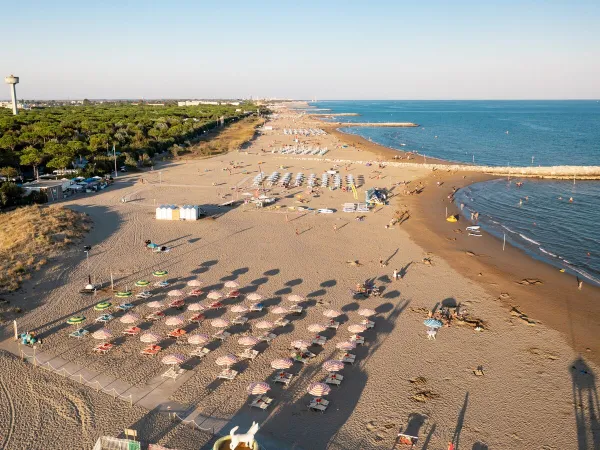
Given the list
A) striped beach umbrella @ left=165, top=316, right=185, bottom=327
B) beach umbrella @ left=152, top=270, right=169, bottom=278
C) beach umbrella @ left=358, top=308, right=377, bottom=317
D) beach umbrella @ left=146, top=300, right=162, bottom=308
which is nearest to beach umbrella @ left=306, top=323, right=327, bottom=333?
Answer: beach umbrella @ left=358, top=308, right=377, bottom=317

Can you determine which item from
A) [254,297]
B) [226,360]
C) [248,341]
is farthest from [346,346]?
[254,297]

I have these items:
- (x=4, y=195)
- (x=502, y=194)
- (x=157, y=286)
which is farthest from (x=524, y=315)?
(x=4, y=195)

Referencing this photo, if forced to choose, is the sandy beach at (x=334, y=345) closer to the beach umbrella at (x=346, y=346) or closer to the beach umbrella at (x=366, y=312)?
the beach umbrella at (x=346, y=346)

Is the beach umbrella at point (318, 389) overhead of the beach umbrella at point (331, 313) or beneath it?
beneath

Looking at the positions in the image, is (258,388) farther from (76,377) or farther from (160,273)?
(160,273)

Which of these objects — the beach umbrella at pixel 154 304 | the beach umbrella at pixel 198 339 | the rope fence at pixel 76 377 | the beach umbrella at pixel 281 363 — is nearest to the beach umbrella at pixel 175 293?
the beach umbrella at pixel 154 304

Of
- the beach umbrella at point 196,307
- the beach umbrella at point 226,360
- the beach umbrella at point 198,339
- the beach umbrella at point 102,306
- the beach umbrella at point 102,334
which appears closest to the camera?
the beach umbrella at point 226,360
